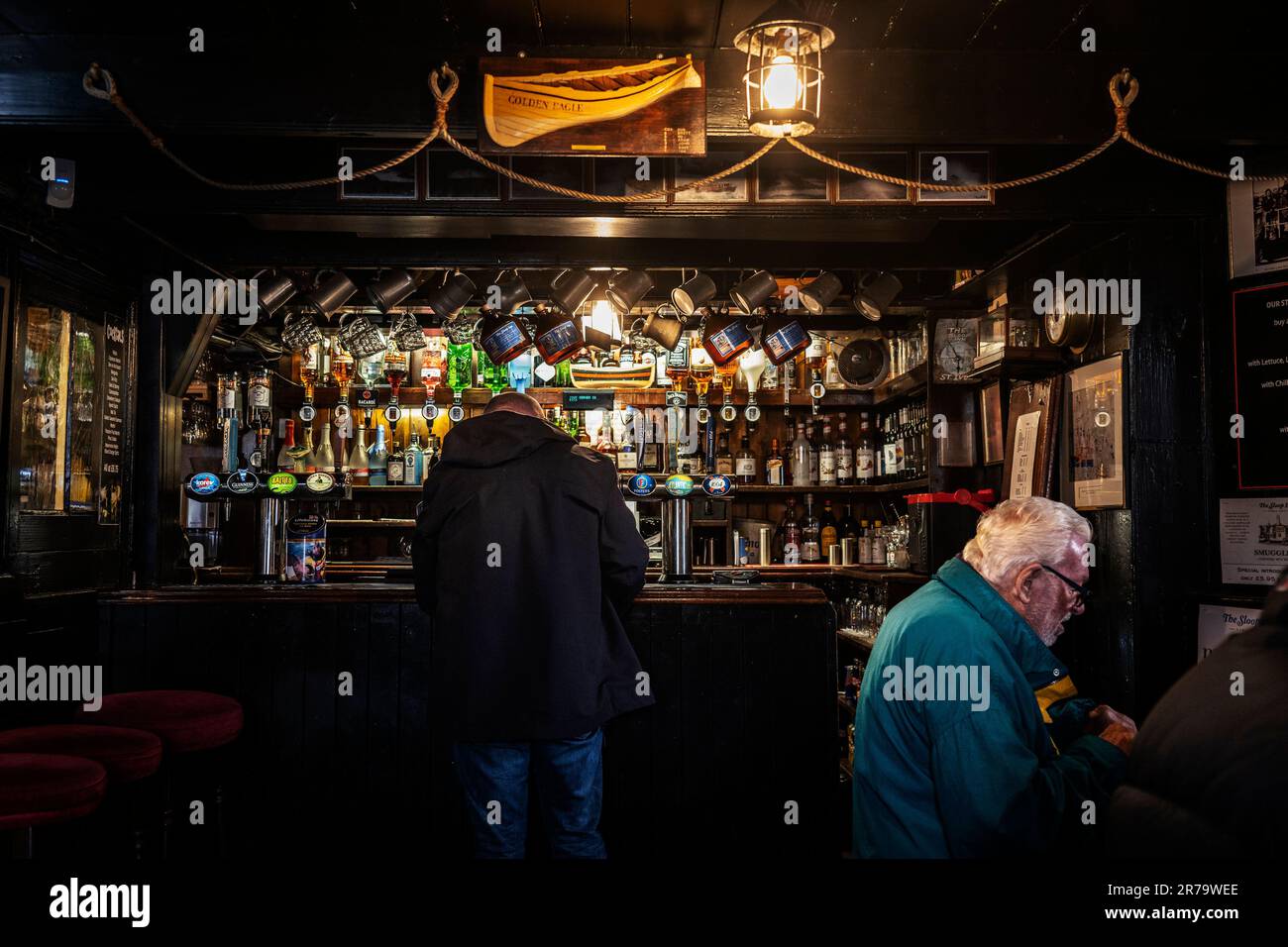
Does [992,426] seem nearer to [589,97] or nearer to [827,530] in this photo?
[827,530]

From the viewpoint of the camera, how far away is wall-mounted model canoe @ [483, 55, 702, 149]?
301cm

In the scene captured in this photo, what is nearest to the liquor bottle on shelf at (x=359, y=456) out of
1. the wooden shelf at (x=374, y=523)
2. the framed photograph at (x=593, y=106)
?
the wooden shelf at (x=374, y=523)

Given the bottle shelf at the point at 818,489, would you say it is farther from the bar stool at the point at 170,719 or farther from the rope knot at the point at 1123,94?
the bar stool at the point at 170,719

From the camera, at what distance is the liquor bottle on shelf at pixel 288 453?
6344 mm

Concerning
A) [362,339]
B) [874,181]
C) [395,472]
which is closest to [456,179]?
[874,181]

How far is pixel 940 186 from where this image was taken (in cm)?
338

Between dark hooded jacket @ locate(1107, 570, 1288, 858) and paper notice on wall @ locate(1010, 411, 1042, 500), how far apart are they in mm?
3013

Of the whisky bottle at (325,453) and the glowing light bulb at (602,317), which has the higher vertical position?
the glowing light bulb at (602,317)

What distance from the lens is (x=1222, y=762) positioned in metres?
1.03

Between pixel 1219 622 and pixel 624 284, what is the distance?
9.30 ft

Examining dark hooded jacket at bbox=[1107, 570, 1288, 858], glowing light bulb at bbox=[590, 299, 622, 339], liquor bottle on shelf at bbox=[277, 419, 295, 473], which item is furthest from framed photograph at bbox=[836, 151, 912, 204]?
liquor bottle on shelf at bbox=[277, 419, 295, 473]

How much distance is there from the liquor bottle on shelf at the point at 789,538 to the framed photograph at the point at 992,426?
1688 millimetres
